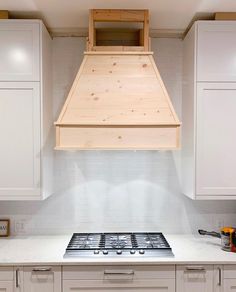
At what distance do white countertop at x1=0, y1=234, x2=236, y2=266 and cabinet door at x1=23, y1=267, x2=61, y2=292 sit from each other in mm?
60

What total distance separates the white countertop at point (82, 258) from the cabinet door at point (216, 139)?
1.37 feet

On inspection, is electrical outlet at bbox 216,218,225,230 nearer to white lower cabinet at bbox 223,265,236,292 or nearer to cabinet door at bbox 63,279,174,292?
white lower cabinet at bbox 223,265,236,292

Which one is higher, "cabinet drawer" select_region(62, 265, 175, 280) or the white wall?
the white wall

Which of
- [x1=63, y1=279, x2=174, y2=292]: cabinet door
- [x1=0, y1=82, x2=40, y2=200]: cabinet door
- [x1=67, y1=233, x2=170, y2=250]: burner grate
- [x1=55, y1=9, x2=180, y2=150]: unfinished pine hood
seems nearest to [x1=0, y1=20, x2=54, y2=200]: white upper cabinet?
[x1=0, y1=82, x2=40, y2=200]: cabinet door

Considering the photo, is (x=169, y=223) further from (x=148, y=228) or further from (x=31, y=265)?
(x=31, y=265)

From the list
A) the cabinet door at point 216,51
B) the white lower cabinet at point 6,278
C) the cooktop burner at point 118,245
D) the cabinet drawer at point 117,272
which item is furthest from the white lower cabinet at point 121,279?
the cabinet door at point 216,51

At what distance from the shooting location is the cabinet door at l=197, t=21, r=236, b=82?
2.41m

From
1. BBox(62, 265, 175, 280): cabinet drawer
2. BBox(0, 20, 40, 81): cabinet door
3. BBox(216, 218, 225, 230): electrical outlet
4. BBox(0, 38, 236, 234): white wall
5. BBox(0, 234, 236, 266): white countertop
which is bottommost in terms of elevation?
BBox(62, 265, 175, 280): cabinet drawer

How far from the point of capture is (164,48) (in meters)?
2.81

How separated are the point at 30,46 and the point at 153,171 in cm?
138

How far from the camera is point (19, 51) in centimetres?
240

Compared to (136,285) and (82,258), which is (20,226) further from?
(136,285)

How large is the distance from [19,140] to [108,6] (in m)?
1.13

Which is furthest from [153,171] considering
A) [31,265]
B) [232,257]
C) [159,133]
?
[31,265]
